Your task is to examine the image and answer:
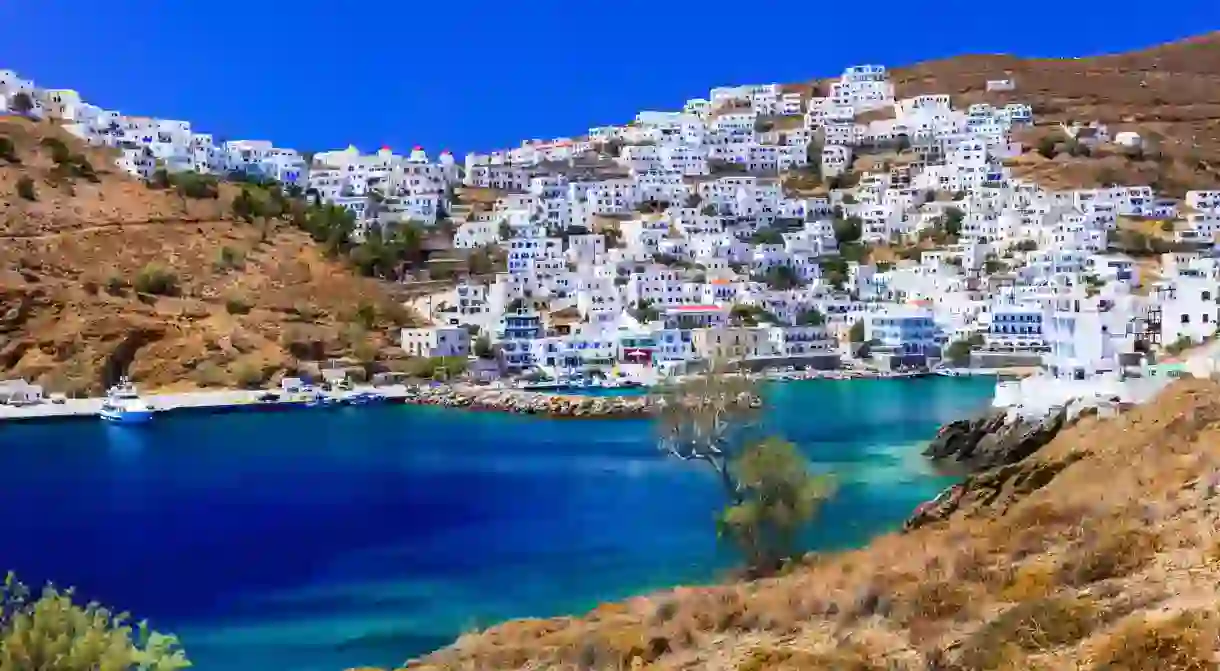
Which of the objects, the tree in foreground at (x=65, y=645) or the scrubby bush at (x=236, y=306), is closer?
the tree in foreground at (x=65, y=645)

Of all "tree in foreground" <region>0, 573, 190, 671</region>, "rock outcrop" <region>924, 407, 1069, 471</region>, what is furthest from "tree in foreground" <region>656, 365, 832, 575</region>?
"tree in foreground" <region>0, 573, 190, 671</region>

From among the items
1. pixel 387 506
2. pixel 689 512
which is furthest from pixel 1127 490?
pixel 387 506

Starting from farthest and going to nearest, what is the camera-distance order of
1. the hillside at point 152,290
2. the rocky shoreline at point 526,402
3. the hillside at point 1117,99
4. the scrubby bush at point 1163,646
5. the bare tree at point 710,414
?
the hillside at point 1117,99, the hillside at point 152,290, the rocky shoreline at point 526,402, the bare tree at point 710,414, the scrubby bush at point 1163,646

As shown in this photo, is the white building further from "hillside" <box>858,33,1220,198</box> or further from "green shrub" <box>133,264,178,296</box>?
"hillside" <box>858,33,1220,198</box>

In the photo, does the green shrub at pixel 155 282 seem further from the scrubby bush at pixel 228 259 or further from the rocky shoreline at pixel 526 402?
the rocky shoreline at pixel 526 402

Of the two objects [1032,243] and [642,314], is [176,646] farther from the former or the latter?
[1032,243]

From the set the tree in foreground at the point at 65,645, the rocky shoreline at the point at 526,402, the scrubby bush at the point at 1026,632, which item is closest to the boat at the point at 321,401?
the rocky shoreline at the point at 526,402

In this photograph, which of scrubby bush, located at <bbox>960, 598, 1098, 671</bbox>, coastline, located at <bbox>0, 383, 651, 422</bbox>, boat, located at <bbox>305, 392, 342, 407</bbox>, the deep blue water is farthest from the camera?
boat, located at <bbox>305, 392, 342, 407</bbox>
